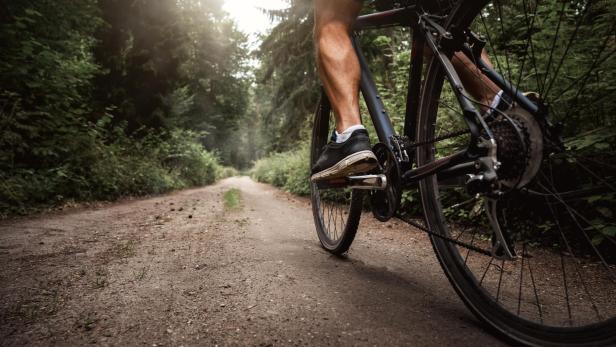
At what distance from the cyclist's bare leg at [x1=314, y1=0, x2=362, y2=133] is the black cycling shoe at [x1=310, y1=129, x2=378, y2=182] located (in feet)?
→ 0.47

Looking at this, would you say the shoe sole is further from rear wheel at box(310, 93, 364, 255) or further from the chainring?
rear wheel at box(310, 93, 364, 255)

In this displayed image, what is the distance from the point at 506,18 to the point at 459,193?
2.28 meters

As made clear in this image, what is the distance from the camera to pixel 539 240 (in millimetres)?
2418

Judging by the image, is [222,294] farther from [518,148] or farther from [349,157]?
[518,148]

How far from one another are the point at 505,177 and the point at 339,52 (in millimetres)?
1079

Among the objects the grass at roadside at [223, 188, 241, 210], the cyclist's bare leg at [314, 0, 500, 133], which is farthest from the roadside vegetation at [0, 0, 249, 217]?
the cyclist's bare leg at [314, 0, 500, 133]

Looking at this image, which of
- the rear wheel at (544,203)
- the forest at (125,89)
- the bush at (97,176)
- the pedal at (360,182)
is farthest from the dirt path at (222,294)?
the bush at (97,176)

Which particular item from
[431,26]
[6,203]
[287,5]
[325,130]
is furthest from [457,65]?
[287,5]

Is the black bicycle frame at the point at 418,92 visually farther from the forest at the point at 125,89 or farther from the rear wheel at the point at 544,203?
the forest at the point at 125,89

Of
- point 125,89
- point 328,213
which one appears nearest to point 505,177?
point 328,213

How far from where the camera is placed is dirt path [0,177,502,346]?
1.10m

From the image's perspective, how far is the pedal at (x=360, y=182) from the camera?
4.89 ft

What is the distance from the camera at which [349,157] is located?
1536mm

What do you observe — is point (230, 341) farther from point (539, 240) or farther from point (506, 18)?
point (506, 18)
